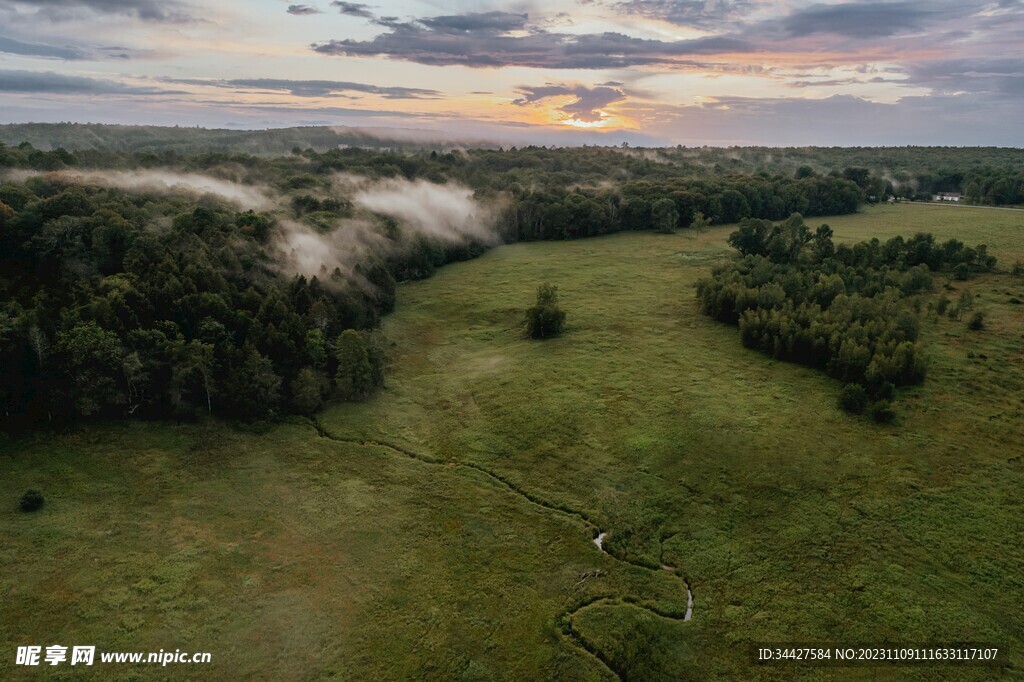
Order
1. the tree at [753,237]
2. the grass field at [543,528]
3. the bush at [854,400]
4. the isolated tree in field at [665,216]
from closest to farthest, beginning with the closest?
1. the grass field at [543,528]
2. the bush at [854,400]
3. the tree at [753,237]
4. the isolated tree in field at [665,216]

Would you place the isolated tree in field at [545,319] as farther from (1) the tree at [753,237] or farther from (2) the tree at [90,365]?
(1) the tree at [753,237]

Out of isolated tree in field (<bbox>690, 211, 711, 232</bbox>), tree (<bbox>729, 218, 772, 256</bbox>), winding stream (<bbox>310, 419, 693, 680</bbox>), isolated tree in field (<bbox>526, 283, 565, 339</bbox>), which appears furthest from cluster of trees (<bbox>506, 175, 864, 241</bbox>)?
winding stream (<bbox>310, 419, 693, 680</bbox>)

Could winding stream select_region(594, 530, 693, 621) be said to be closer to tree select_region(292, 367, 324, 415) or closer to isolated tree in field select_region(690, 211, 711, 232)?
tree select_region(292, 367, 324, 415)

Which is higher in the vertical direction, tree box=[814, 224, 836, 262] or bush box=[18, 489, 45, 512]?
tree box=[814, 224, 836, 262]

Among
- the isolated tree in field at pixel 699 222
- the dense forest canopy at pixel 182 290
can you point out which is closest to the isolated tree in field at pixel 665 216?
the isolated tree in field at pixel 699 222

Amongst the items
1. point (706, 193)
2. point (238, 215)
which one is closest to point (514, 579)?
point (238, 215)

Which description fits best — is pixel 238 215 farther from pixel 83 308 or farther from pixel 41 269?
pixel 83 308
